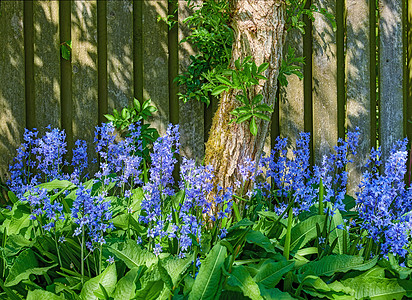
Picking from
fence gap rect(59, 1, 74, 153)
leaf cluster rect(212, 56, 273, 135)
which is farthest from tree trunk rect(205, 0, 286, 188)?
fence gap rect(59, 1, 74, 153)

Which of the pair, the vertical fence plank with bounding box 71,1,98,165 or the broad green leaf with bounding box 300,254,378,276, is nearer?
the broad green leaf with bounding box 300,254,378,276

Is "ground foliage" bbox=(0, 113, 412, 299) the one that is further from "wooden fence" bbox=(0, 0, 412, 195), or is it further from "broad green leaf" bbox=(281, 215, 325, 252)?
"wooden fence" bbox=(0, 0, 412, 195)

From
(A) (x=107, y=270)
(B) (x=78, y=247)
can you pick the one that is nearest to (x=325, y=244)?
(A) (x=107, y=270)

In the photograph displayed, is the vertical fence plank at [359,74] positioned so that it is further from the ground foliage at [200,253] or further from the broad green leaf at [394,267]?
the broad green leaf at [394,267]

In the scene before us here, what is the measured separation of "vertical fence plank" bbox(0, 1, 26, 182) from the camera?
361 cm

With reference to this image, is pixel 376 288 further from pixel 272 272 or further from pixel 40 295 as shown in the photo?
pixel 40 295

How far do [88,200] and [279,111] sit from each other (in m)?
2.24

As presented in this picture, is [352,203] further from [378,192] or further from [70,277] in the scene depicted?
[70,277]

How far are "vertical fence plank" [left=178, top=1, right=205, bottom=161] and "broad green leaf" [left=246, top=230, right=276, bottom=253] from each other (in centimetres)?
159

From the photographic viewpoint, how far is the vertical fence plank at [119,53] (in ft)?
12.0

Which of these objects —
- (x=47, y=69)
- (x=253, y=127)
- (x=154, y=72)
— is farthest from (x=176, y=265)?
(x=47, y=69)

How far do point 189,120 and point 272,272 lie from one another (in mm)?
1945

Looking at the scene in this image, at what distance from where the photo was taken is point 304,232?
2.31 metres

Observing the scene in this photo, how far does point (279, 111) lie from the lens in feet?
12.2
